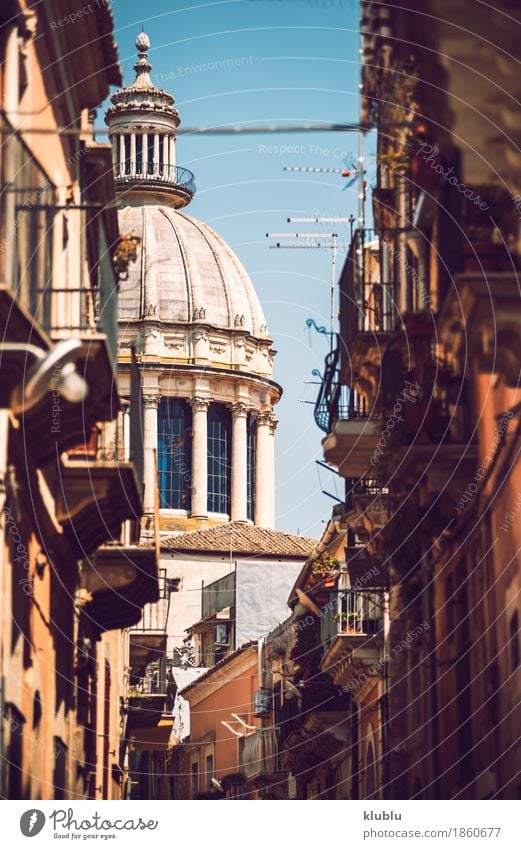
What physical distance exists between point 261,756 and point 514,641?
2783cm

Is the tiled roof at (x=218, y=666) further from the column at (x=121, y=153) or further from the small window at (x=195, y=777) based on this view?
the column at (x=121, y=153)

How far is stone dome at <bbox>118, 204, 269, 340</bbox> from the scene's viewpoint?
219 feet

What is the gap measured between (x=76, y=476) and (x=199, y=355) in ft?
151

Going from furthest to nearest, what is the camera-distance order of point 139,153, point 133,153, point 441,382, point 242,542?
point 139,153
point 133,153
point 242,542
point 441,382

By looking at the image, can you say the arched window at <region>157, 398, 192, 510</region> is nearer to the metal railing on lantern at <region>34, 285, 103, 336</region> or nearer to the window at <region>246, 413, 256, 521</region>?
the window at <region>246, 413, 256, 521</region>

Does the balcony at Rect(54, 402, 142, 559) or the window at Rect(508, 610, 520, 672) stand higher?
the balcony at Rect(54, 402, 142, 559)

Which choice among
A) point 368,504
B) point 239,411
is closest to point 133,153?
point 239,411

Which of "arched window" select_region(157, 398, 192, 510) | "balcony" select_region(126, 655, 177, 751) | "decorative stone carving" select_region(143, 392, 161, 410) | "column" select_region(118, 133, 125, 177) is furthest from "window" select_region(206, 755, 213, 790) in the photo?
"column" select_region(118, 133, 125, 177)

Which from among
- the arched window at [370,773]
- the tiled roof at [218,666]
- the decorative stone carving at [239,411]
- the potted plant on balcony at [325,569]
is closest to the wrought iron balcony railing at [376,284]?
the arched window at [370,773]

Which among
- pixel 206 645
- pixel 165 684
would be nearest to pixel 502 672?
pixel 165 684

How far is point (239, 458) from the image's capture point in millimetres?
68500

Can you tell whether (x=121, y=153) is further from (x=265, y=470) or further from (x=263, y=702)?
(x=263, y=702)

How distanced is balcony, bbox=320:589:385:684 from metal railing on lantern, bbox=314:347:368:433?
20.2ft

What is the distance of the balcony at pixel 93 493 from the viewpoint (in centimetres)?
2180
